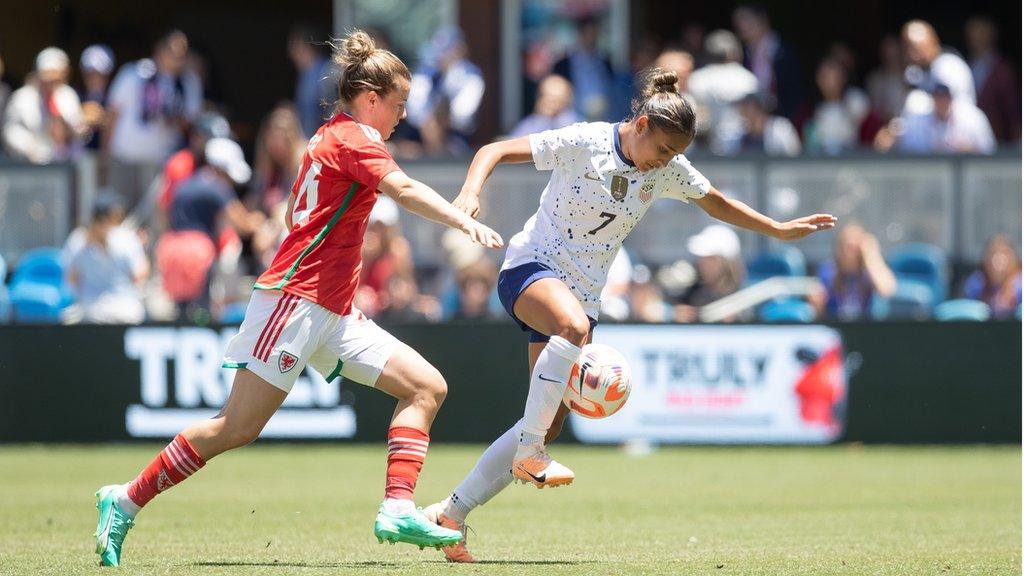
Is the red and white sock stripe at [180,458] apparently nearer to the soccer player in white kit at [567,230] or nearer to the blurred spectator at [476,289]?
the soccer player in white kit at [567,230]

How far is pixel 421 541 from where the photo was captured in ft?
19.5

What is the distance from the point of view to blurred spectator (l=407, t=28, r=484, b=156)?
49.3 ft

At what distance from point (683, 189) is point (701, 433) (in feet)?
21.2

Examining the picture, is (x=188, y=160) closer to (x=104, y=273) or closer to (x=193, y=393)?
(x=104, y=273)


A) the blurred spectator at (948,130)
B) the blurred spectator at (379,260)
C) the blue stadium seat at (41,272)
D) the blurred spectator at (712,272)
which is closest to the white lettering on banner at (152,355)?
the blue stadium seat at (41,272)

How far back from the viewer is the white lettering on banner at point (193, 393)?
12789mm

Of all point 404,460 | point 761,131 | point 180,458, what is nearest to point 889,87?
point 761,131

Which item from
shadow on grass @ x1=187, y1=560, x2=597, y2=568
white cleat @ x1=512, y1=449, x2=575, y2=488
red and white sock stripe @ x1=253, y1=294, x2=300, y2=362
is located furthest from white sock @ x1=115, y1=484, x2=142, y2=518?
white cleat @ x1=512, y1=449, x2=575, y2=488

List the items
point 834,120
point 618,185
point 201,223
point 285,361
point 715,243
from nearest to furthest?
point 285,361
point 618,185
point 715,243
point 201,223
point 834,120

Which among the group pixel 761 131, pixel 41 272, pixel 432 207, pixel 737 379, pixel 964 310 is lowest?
pixel 737 379

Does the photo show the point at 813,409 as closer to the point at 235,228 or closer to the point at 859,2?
the point at 235,228

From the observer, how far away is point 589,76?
15.3m

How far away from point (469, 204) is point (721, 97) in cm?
899

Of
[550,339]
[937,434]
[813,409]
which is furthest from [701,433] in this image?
[550,339]
